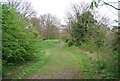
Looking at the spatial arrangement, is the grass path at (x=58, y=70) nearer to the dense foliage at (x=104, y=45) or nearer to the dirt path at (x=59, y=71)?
the dirt path at (x=59, y=71)

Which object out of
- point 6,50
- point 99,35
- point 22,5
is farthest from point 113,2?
point 22,5

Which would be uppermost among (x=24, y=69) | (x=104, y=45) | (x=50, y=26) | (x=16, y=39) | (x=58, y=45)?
(x=50, y=26)

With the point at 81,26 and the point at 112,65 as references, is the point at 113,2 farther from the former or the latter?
the point at 81,26

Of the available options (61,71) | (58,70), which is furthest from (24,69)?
(61,71)

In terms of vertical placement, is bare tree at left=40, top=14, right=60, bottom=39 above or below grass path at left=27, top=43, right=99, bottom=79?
above

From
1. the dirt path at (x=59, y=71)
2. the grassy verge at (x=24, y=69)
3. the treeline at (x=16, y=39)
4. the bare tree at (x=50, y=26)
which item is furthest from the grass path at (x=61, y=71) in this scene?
the bare tree at (x=50, y=26)

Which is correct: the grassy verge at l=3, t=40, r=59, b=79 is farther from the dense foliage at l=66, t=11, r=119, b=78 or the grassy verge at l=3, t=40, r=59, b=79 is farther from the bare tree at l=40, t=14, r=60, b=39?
the bare tree at l=40, t=14, r=60, b=39

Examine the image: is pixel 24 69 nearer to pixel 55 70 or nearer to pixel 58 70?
pixel 55 70

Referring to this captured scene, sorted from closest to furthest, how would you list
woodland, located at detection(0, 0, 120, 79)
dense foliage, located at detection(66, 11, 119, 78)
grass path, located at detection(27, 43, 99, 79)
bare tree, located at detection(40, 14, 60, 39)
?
1. dense foliage, located at detection(66, 11, 119, 78)
2. woodland, located at detection(0, 0, 120, 79)
3. grass path, located at detection(27, 43, 99, 79)
4. bare tree, located at detection(40, 14, 60, 39)

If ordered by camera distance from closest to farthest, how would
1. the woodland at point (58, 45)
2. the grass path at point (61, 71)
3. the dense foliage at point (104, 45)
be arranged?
the dense foliage at point (104, 45), the woodland at point (58, 45), the grass path at point (61, 71)

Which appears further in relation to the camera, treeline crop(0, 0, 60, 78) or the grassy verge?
the grassy verge

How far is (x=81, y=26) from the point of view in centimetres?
1834

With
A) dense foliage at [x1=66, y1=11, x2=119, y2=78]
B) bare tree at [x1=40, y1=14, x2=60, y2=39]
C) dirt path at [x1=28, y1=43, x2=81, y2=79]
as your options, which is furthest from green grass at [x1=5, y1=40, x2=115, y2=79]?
bare tree at [x1=40, y1=14, x2=60, y2=39]

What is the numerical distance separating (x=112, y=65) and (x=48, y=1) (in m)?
4.31
